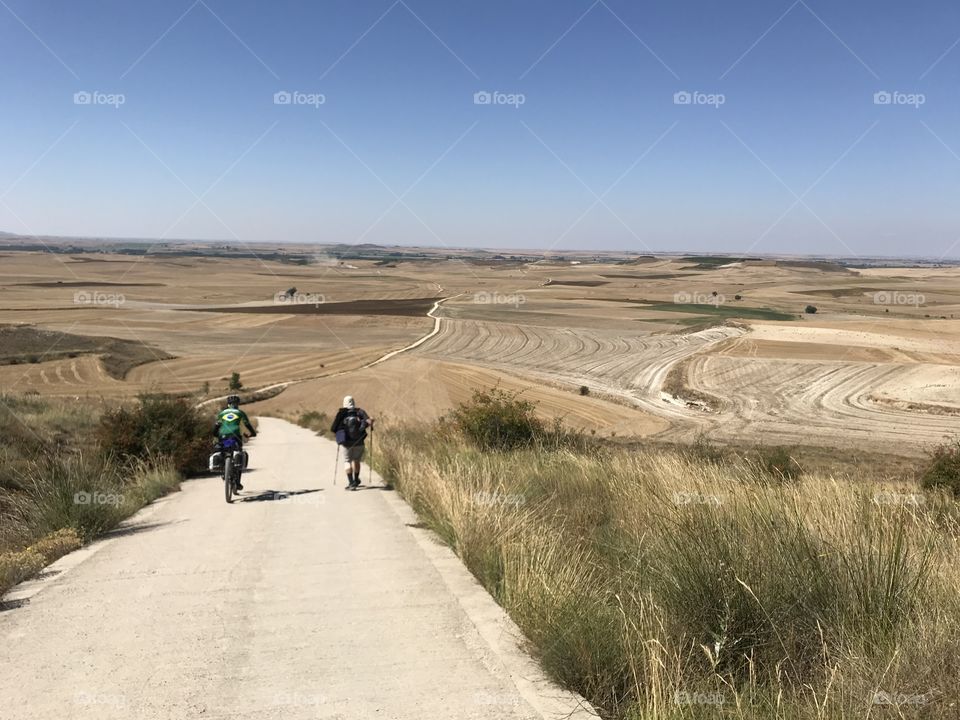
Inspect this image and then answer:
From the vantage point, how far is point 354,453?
11922 millimetres

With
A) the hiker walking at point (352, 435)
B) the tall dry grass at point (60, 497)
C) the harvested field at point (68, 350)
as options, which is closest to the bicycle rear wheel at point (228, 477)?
the tall dry grass at point (60, 497)

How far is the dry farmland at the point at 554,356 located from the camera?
40.5 metres

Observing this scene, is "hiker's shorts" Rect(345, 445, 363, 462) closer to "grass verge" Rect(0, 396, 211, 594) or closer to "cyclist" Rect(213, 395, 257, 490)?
"cyclist" Rect(213, 395, 257, 490)

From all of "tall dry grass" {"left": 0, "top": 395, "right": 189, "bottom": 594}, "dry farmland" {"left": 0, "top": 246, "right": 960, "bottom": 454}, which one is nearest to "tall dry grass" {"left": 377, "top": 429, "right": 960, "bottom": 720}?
"tall dry grass" {"left": 0, "top": 395, "right": 189, "bottom": 594}

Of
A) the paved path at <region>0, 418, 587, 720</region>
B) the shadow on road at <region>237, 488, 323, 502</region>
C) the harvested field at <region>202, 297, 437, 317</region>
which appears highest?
the harvested field at <region>202, 297, 437, 317</region>

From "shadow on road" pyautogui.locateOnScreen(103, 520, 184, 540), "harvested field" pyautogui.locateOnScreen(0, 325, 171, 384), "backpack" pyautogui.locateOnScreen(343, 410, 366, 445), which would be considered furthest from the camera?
"harvested field" pyautogui.locateOnScreen(0, 325, 171, 384)

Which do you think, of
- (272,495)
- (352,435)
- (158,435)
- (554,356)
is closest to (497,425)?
(352,435)

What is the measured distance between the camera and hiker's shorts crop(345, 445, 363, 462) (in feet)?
38.9

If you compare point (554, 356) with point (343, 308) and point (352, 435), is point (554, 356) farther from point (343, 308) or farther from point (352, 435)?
point (352, 435)

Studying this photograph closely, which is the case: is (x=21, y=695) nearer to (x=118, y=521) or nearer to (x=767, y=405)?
(x=118, y=521)

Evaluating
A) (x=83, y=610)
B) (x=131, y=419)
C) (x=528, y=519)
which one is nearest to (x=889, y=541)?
(x=528, y=519)

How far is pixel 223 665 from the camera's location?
4246 millimetres

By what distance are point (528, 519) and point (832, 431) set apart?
111ft

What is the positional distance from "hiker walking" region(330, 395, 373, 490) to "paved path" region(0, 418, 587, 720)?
4.00 metres
